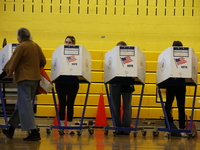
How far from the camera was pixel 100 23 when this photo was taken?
9.29 metres

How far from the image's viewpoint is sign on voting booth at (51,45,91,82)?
18.5 feet

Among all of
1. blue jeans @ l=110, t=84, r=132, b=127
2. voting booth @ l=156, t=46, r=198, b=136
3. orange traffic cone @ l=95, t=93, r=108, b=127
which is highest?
voting booth @ l=156, t=46, r=198, b=136

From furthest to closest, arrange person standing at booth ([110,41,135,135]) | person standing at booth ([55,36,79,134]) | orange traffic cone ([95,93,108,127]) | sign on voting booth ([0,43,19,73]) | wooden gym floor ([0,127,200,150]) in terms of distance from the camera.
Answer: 1. orange traffic cone ([95,93,108,127])
2. person standing at booth ([110,41,135,135])
3. person standing at booth ([55,36,79,134])
4. sign on voting booth ([0,43,19,73])
5. wooden gym floor ([0,127,200,150])

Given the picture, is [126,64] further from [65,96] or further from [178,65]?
[65,96]

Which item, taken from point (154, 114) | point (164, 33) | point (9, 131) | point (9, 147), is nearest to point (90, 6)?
point (164, 33)

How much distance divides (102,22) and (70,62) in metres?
3.75

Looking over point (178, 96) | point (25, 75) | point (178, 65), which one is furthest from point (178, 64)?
point (25, 75)

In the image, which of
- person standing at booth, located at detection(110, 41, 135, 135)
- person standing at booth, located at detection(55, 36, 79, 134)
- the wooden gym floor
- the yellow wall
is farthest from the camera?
the yellow wall

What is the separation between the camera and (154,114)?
27.5 feet

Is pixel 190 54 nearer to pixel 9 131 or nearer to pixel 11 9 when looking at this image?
pixel 9 131

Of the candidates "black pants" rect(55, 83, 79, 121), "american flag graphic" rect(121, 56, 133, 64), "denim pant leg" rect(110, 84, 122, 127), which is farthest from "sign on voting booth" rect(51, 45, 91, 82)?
"denim pant leg" rect(110, 84, 122, 127)

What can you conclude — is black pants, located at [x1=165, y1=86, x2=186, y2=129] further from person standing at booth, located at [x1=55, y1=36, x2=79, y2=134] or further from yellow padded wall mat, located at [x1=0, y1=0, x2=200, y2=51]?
yellow padded wall mat, located at [x1=0, y1=0, x2=200, y2=51]

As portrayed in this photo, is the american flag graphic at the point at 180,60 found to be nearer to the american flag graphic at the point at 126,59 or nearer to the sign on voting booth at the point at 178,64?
the sign on voting booth at the point at 178,64

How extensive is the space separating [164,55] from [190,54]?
0.32m
